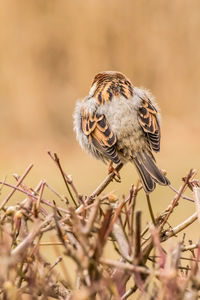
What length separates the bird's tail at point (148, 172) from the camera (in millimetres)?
3341

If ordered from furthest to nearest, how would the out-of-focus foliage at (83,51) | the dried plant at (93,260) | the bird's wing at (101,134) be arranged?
the out-of-focus foliage at (83,51) → the bird's wing at (101,134) → the dried plant at (93,260)

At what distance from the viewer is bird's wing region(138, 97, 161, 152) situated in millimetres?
3816

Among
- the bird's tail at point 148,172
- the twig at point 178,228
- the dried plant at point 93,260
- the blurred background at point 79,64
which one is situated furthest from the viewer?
the blurred background at point 79,64

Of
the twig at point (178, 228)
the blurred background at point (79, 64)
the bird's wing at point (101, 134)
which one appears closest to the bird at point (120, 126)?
the bird's wing at point (101, 134)

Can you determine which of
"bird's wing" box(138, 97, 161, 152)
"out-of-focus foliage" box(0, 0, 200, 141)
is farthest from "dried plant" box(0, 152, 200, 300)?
"out-of-focus foliage" box(0, 0, 200, 141)

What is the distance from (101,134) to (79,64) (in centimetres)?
639

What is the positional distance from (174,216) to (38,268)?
4.94 metres

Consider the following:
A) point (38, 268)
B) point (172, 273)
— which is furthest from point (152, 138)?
point (172, 273)

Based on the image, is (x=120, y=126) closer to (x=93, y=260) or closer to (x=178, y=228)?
(x=178, y=228)

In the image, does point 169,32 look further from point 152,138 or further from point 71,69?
point 152,138

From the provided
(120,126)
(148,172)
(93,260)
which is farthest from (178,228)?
(120,126)

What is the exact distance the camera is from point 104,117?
389cm

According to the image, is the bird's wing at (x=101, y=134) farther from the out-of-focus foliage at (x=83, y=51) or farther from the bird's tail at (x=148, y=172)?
the out-of-focus foliage at (x=83, y=51)

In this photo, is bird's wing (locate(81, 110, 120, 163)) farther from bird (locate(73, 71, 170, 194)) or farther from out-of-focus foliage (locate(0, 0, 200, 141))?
out-of-focus foliage (locate(0, 0, 200, 141))
